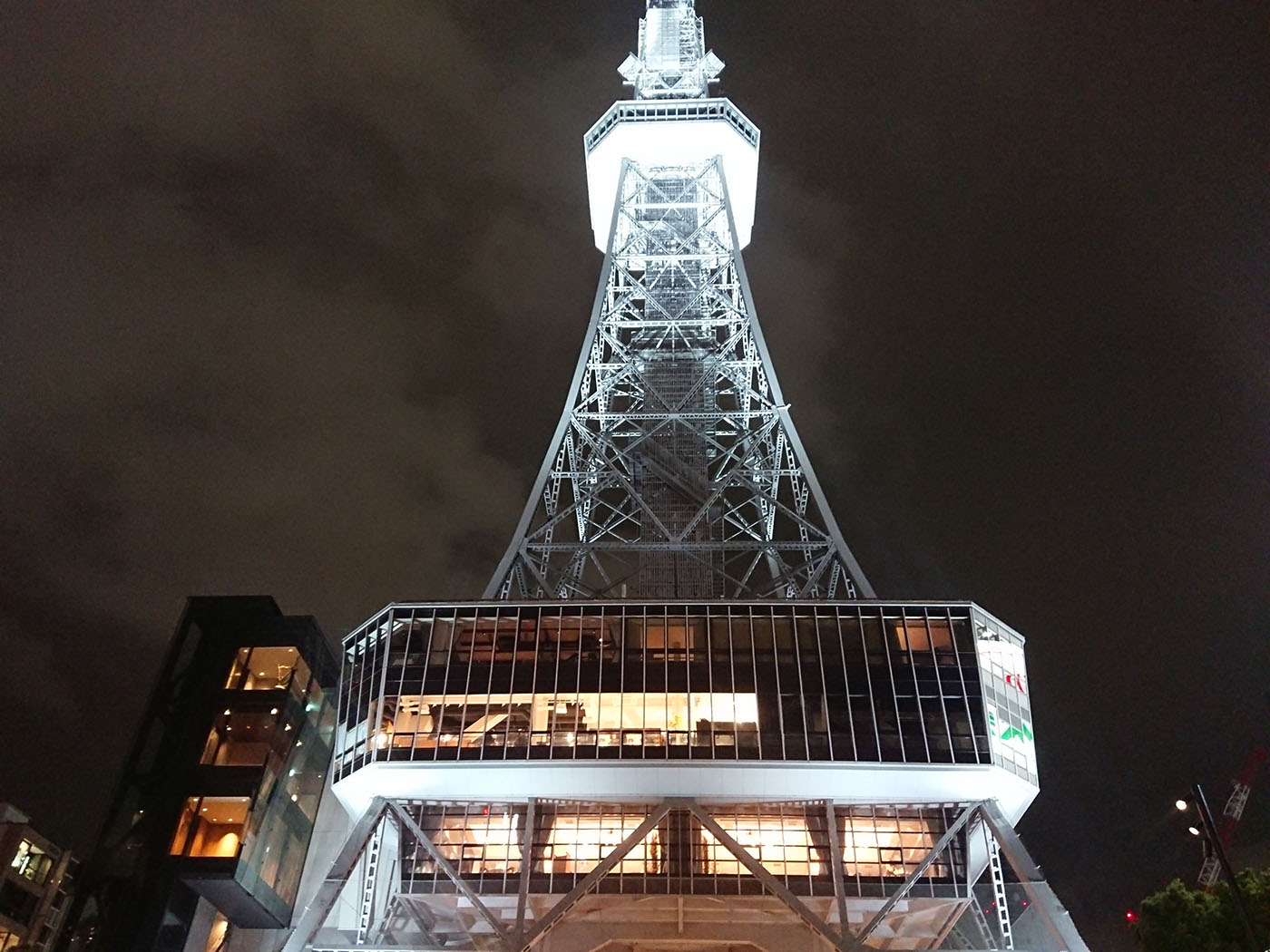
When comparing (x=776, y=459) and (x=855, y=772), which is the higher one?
(x=776, y=459)

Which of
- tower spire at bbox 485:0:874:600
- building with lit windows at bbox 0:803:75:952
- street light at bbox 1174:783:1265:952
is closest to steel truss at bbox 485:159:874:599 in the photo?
tower spire at bbox 485:0:874:600

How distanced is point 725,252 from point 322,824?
44073mm

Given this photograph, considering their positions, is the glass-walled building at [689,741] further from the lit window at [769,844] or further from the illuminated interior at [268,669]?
the illuminated interior at [268,669]

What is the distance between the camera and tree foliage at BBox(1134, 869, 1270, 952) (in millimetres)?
37469

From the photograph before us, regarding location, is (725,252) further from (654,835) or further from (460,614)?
(654,835)

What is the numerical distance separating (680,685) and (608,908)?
9426 millimetres

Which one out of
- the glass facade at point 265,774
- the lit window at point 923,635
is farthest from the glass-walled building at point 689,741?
the glass facade at point 265,774

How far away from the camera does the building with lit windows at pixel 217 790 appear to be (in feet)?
151

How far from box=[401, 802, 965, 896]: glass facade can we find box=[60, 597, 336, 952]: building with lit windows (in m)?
9.29

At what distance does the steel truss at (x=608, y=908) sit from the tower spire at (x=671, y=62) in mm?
57018

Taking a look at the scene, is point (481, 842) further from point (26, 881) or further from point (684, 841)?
point (26, 881)

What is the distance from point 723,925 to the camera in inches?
1713

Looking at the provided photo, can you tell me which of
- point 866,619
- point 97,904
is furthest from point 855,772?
point 97,904

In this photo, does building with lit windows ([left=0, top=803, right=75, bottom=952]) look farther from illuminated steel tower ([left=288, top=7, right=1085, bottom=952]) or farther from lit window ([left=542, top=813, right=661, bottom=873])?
lit window ([left=542, top=813, right=661, bottom=873])
